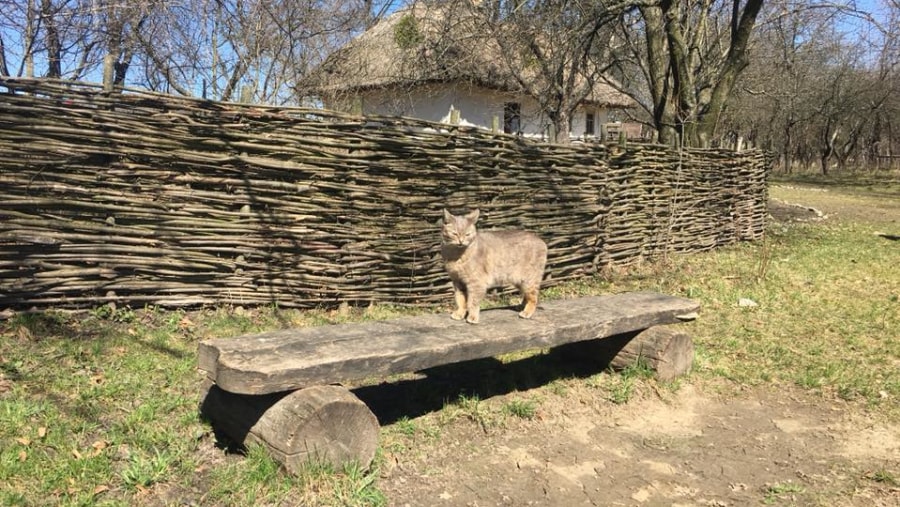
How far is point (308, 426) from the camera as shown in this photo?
2.85m

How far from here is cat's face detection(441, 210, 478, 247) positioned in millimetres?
3965

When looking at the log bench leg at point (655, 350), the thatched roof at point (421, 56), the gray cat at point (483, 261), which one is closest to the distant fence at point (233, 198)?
the gray cat at point (483, 261)

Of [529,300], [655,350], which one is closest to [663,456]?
[655,350]

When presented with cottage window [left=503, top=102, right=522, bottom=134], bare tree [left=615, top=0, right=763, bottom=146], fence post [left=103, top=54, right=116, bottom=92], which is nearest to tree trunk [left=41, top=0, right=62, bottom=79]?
fence post [left=103, top=54, right=116, bottom=92]

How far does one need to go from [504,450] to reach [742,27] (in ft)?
32.9

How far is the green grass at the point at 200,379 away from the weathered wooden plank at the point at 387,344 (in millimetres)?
480

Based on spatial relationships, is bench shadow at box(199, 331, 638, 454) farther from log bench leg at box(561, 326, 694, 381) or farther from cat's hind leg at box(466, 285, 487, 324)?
cat's hind leg at box(466, 285, 487, 324)

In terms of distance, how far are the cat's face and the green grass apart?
106cm

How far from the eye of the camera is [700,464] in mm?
3617

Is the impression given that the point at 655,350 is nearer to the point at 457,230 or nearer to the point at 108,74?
the point at 457,230

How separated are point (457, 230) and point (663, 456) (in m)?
1.82

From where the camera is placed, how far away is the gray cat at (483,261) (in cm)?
400

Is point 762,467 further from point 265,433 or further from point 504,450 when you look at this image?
point 265,433

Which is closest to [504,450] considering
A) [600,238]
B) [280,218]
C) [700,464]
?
[700,464]
